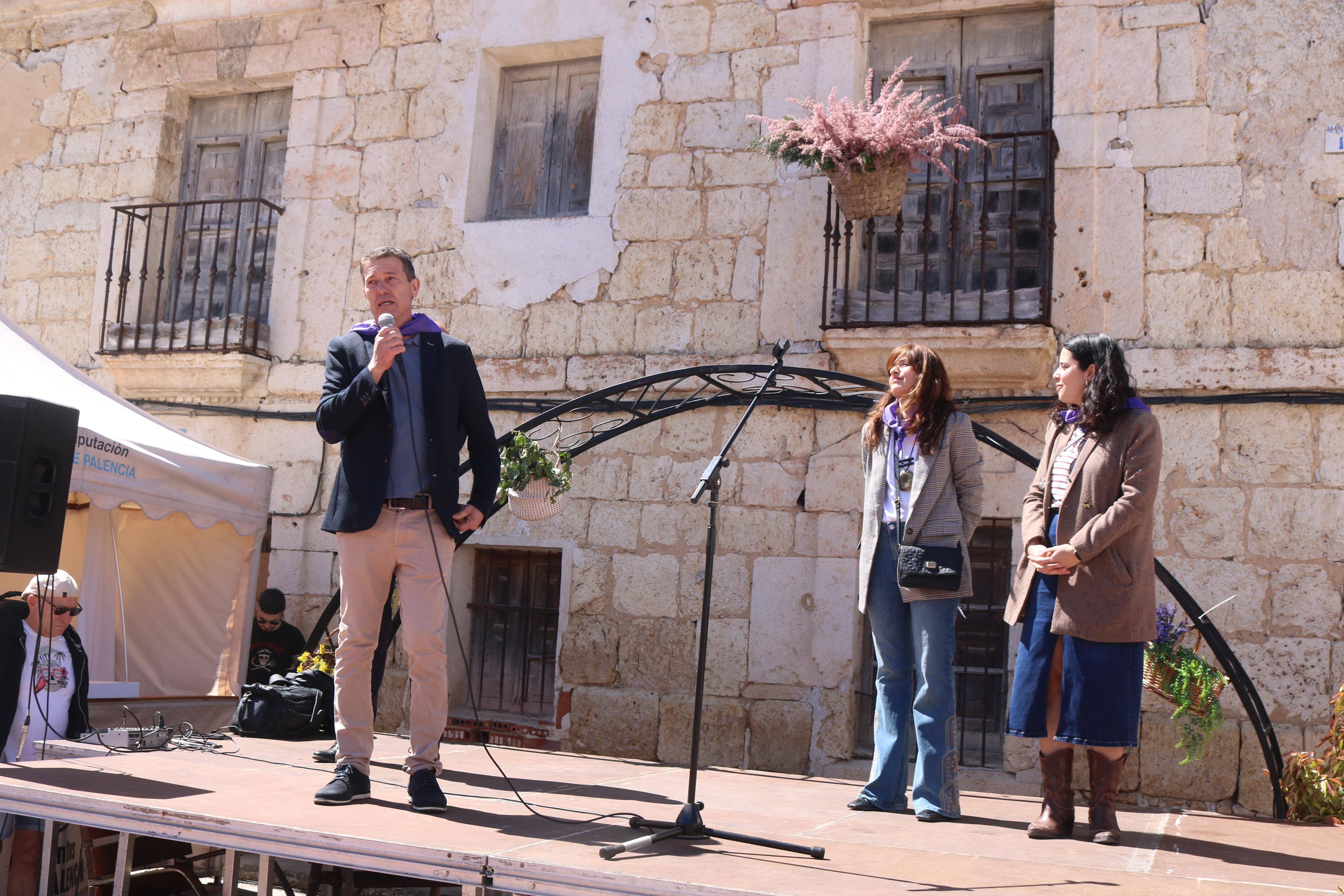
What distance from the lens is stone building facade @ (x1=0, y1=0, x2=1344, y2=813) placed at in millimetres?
5578

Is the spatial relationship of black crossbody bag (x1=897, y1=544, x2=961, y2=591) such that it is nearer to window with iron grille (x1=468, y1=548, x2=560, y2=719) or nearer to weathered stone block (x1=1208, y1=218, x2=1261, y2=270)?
weathered stone block (x1=1208, y1=218, x2=1261, y2=270)

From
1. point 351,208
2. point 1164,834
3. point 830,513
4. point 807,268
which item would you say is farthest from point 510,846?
point 351,208

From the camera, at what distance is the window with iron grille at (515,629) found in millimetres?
6859

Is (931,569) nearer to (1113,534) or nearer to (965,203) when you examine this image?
(1113,534)

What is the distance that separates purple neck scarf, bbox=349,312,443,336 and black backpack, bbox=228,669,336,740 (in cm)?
234

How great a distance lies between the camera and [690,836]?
312cm

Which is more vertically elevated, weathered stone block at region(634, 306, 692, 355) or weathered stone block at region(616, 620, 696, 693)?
weathered stone block at region(634, 306, 692, 355)

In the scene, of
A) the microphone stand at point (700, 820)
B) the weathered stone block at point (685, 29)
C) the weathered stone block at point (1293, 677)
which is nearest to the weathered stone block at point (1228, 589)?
the weathered stone block at point (1293, 677)

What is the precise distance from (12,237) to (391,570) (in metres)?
6.66

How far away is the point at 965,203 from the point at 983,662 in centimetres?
247

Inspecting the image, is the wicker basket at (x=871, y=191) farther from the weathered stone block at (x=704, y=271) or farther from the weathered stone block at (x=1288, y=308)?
the weathered stone block at (x=1288, y=308)

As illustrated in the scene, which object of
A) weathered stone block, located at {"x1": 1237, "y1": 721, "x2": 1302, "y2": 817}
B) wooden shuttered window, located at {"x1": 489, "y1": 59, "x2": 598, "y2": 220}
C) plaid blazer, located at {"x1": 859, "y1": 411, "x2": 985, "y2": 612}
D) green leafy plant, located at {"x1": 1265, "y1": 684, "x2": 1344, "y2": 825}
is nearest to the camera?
plaid blazer, located at {"x1": 859, "y1": 411, "x2": 985, "y2": 612}

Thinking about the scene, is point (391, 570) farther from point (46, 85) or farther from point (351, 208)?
point (46, 85)

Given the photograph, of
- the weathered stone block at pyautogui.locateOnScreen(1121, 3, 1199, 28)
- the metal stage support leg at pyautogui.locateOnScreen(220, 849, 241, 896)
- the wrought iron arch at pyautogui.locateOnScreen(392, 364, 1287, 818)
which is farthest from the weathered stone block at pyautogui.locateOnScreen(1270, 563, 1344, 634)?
the metal stage support leg at pyautogui.locateOnScreen(220, 849, 241, 896)
